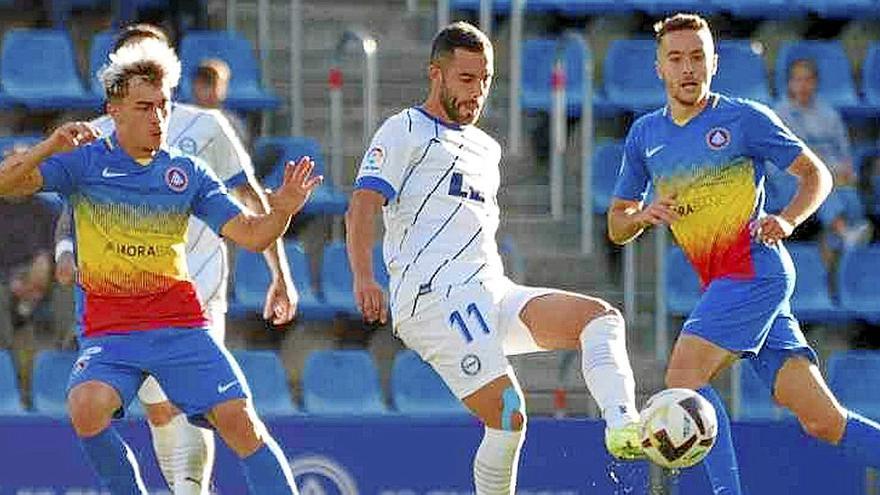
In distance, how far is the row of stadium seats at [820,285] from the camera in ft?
51.4

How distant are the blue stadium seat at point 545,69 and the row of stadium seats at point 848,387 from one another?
7.01 feet

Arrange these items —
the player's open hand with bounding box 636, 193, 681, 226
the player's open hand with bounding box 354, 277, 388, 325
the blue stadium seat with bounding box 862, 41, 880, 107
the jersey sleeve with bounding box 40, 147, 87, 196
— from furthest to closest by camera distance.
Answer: the blue stadium seat with bounding box 862, 41, 880, 107 → the player's open hand with bounding box 636, 193, 681, 226 → the jersey sleeve with bounding box 40, 147, 87, 196 → the player's open hand with bounding box 354, 277, 388, 325

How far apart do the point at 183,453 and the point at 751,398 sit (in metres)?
4.58

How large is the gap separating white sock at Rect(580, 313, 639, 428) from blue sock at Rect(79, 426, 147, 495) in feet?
5.92

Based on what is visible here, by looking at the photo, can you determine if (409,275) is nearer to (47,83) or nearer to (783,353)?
(783,353)

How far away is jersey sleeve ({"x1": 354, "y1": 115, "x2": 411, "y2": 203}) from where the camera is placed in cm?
1061

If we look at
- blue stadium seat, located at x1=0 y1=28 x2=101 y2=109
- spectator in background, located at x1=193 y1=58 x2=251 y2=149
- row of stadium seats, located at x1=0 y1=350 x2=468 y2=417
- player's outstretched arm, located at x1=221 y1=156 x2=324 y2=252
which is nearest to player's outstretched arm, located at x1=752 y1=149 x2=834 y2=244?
player's outstretched arm, located at x1=221 y1=156 x2=324 y2=252

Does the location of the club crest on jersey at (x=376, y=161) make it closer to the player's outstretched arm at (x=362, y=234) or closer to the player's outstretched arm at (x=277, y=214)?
the player's outstretched arm at (x=362, y=234)

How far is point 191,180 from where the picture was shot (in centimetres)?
1052

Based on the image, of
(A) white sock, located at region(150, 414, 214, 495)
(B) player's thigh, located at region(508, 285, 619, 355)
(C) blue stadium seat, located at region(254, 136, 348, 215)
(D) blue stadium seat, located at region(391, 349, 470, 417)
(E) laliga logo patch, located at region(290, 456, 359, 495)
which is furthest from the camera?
(C) blue stadium seat, located at region(254, 136, 348, 215)

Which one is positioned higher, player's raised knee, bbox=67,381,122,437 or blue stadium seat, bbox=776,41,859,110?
blue stadium seat, bbox=776,41,859,110

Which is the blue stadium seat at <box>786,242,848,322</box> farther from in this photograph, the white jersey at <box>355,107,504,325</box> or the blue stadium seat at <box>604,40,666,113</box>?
the white jersey at <box>355,107,504,325</box>

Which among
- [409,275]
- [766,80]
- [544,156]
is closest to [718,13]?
[766,80]

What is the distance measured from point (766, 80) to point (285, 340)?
351 centimetres
